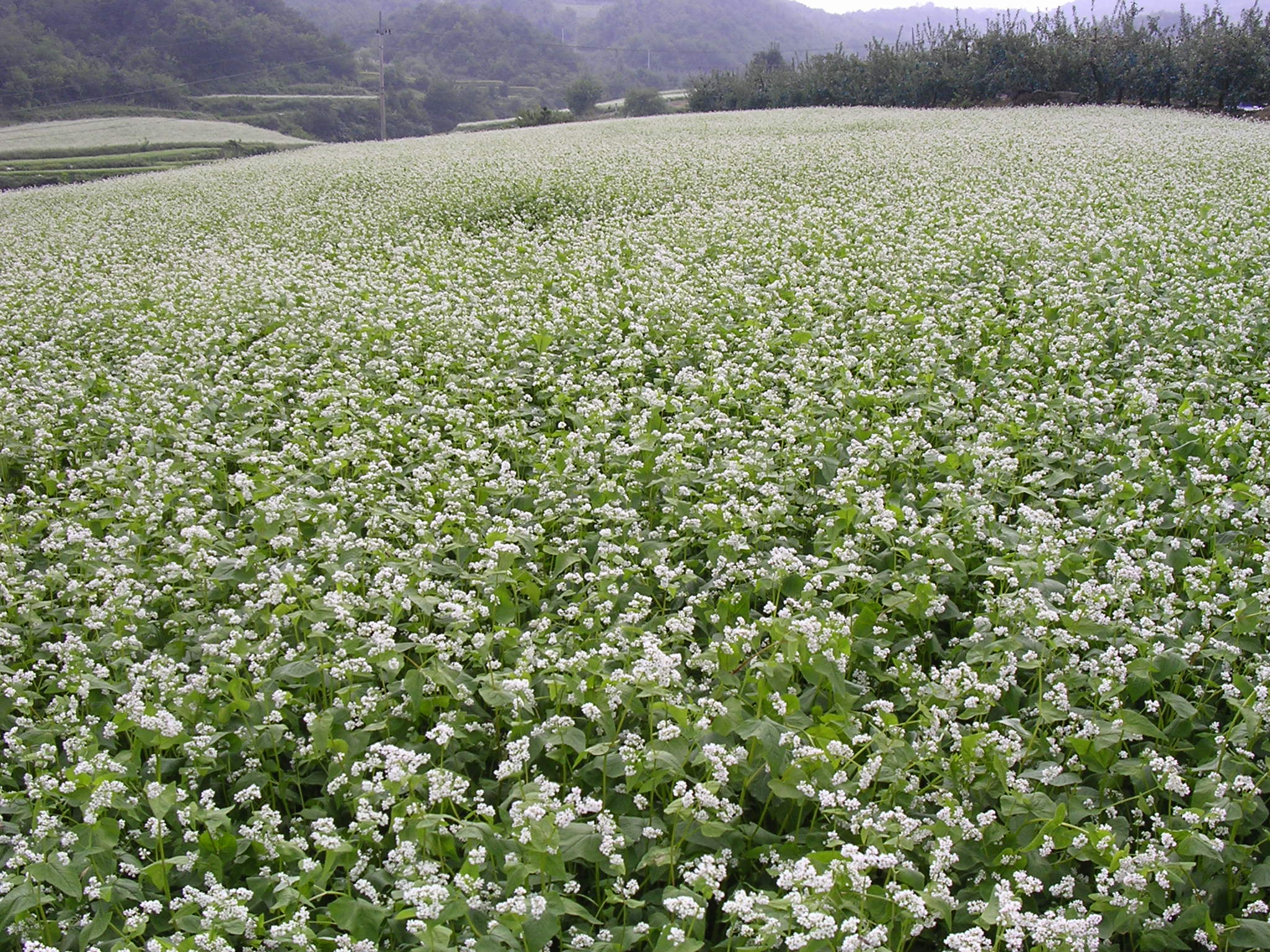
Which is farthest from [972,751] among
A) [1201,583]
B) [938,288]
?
[938,288]

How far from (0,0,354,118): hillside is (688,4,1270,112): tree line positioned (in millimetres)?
48155

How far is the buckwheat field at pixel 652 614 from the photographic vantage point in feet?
8.60

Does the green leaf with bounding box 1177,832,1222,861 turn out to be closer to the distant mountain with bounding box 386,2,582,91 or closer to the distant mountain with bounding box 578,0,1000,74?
the distant mountain with bounding box 386,2,582,91

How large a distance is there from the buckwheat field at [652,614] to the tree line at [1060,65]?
26566mm

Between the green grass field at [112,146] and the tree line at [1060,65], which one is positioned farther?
the green grass field at [112,146]

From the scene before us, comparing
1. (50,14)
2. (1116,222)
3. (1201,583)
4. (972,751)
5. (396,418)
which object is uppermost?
(50,14)

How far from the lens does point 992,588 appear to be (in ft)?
13.1

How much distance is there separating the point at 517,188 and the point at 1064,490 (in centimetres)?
1224

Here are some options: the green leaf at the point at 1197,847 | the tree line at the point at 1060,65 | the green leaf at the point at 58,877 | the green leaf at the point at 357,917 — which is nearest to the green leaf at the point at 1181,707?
the green leaf at the point at 1197,847

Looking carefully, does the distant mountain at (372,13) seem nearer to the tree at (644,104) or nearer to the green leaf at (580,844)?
the tree at (644,104)

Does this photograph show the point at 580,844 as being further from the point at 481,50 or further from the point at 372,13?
the point at 372,13

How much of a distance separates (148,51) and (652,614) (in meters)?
77.4

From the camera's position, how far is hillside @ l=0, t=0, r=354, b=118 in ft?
187

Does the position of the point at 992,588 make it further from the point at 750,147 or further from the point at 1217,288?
the point at 750,147
